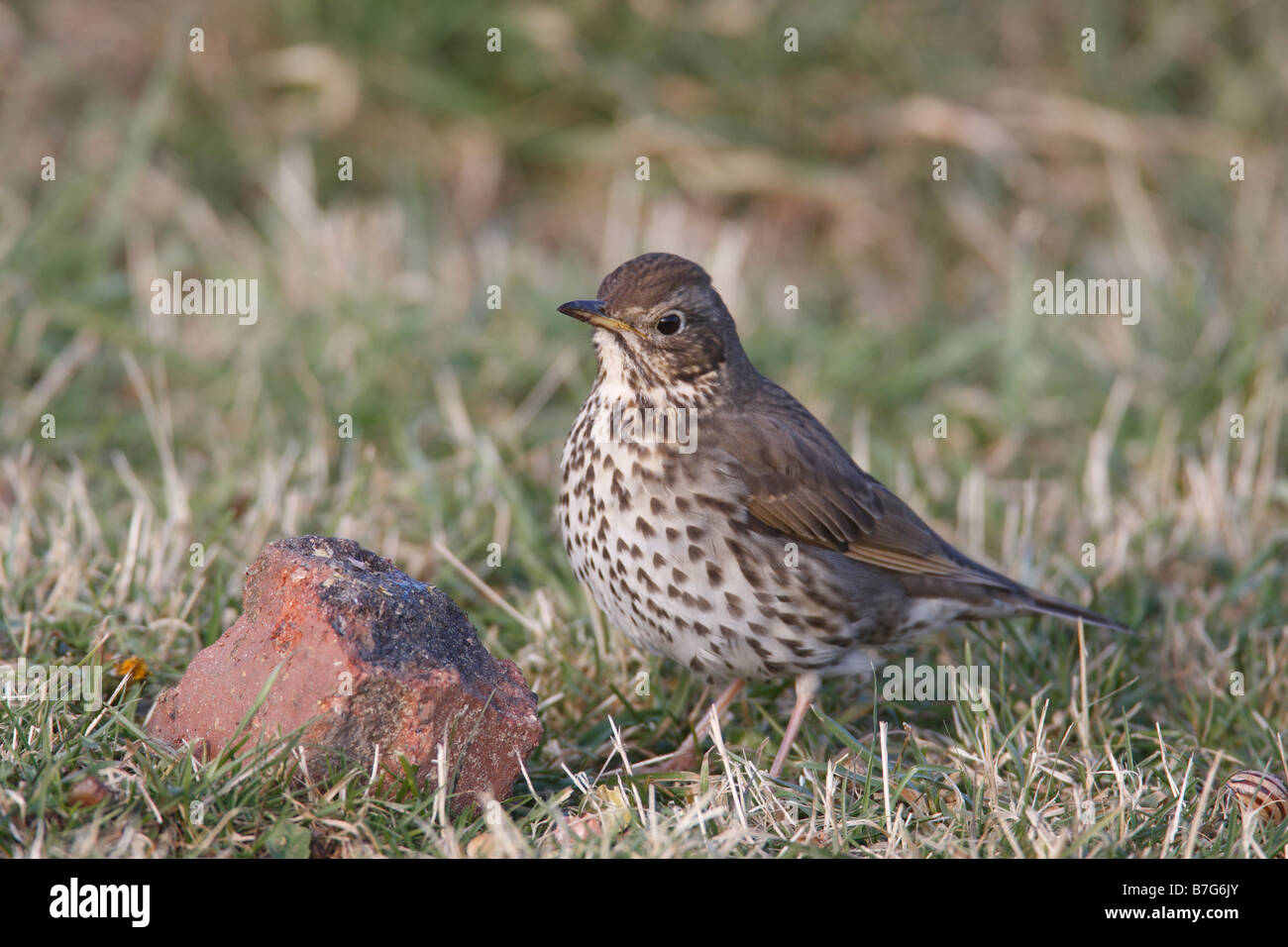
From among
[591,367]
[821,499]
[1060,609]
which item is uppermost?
[591,367]

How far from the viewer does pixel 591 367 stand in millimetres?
6934

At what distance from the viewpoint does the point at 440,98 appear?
890cm

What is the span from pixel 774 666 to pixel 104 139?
5.71m

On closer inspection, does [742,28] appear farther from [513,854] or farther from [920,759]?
[513,854]

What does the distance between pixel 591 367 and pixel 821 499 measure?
2.26 metres

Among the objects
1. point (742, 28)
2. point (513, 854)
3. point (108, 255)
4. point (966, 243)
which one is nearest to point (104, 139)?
point (108, 255)

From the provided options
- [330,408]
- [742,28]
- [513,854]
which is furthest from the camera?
[742,28]

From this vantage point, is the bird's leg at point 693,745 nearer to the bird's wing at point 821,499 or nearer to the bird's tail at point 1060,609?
the bird's wing at point 821,499

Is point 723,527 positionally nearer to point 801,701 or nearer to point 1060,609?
point 801,701

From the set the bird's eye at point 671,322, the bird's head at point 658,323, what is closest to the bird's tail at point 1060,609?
the bird's head at point 658,323

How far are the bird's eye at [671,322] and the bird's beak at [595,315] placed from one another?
0.10 meters

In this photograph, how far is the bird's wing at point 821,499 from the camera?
4.80m

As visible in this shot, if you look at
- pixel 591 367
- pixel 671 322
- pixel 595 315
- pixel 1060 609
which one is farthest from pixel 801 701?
pixel 591 367

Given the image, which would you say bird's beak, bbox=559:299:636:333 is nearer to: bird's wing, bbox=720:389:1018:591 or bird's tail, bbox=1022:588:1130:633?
bird's wing, bbox=720:389:1018:591
